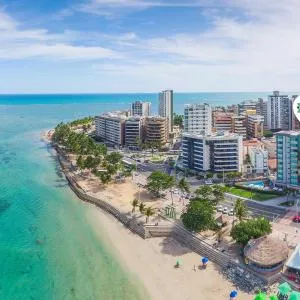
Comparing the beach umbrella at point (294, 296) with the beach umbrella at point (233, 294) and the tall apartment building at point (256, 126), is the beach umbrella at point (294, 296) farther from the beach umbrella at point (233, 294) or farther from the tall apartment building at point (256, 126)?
the tall apartment building at point (256, 126)

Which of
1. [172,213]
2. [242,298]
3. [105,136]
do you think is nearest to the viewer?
[242,298]

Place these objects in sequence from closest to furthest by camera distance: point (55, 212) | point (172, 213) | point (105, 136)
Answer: point (172, 213) → point (55, 212) → point (105, 136)

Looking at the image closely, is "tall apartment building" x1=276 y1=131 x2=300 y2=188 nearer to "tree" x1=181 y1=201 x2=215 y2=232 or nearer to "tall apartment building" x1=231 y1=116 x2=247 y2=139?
"tree" x1=181 y1=201 x2=215 y2=232

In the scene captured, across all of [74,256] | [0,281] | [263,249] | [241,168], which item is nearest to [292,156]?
[241,168]

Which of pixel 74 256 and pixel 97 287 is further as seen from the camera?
pixel 74 256

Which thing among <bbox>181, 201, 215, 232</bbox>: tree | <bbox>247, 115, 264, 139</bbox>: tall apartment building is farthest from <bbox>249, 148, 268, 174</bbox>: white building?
<bbox>247, 115, 264, 139</bbox>: tall apartment building

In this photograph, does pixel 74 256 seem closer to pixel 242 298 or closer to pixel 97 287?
pixel 97 287

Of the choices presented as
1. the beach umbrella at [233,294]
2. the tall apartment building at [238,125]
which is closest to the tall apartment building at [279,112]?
the tall apartment building at [238,125]

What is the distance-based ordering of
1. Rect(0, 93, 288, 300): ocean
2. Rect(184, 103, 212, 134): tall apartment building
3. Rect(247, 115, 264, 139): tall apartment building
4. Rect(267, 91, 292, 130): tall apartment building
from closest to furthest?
Rect(0, 93, 288, 300): ocean → Rect(184, 103, 212, 134): tall apartment building → Rect(247, 115, 264, 139): tall apartment building → Rect(267, 91, 292, 130): tall apartment building
